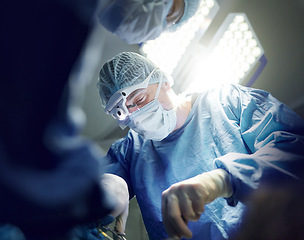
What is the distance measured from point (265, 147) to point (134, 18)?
27.8 inches

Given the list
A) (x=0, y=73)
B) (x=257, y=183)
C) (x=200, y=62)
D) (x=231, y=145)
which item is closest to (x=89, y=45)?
(x=0, y=73)

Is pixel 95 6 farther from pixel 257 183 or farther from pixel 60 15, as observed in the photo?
pixel 257 183

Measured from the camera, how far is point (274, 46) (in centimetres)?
130

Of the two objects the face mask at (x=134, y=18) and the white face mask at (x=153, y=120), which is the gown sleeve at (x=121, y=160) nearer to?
the white face mask at (x=153, y=120)

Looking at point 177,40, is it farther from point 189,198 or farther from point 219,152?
point 189,198

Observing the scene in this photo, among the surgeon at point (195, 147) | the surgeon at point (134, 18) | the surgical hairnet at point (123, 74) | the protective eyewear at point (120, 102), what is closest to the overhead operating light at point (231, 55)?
the surgeon at point (195, 147)

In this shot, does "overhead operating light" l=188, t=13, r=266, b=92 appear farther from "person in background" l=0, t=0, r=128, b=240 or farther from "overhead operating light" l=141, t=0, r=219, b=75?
"person in background" l=0, t=0, r=128, b=240

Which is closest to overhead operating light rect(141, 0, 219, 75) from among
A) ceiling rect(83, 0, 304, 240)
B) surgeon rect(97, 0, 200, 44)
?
ceiling rect(83, 0, 304, 240)

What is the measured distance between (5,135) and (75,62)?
15 cm

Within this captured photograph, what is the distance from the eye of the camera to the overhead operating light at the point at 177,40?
50.4 inches

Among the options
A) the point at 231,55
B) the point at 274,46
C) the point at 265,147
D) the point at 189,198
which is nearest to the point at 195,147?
the point at 265,147

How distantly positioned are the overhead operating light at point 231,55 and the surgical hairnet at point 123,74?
1.09ft

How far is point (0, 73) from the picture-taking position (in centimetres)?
32

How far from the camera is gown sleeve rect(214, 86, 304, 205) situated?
73 centimetres
